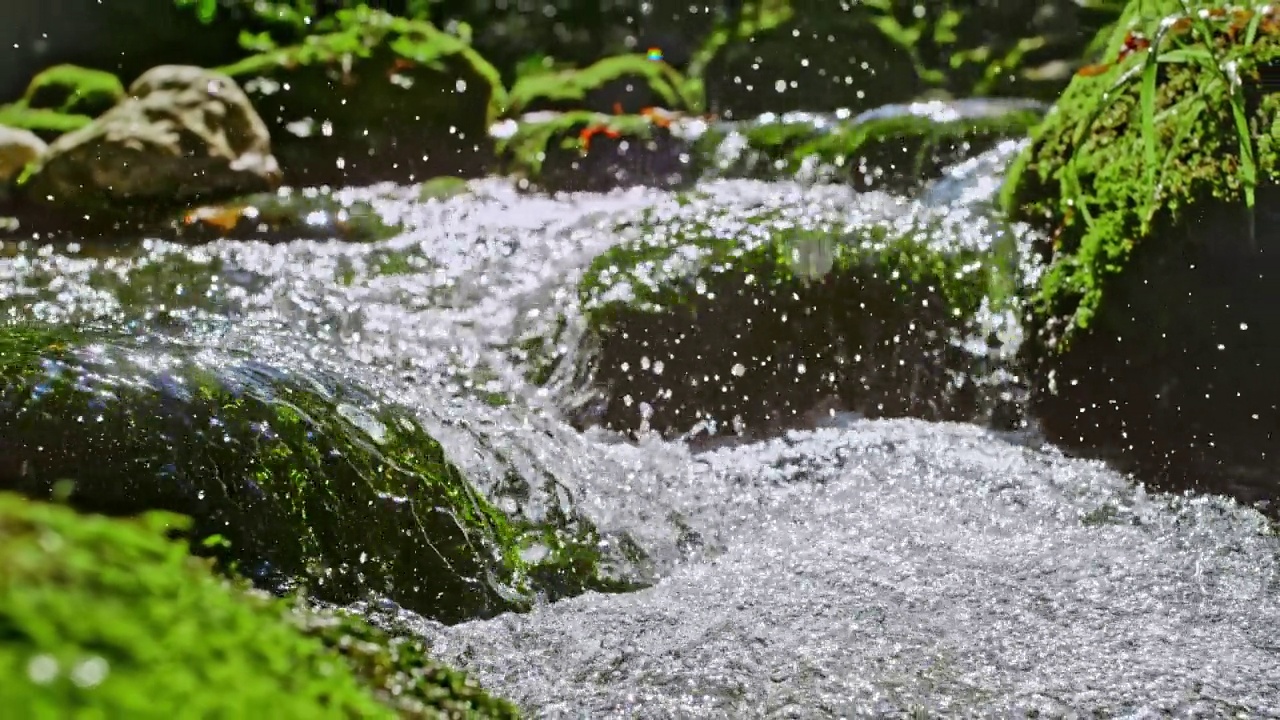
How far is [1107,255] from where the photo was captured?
130 inches

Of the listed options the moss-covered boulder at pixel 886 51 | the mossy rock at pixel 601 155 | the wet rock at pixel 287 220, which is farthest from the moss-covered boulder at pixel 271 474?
the moss-covered boulder at pixel 886 51

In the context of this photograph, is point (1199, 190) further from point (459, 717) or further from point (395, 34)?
point (395, 34)

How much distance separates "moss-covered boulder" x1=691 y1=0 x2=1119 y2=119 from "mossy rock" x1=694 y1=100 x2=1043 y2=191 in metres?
2.04

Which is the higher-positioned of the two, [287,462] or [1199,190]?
[1199,190]

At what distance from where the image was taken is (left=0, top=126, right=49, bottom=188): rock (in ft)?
20.9

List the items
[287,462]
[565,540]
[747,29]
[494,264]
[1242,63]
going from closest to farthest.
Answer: [287,462]
[565,540]
[1242,63]
[494,264]
[747,29]

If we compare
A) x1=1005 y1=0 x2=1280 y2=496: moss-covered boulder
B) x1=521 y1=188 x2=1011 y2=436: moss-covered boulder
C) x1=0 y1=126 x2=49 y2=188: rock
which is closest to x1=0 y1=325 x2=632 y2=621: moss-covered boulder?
x1=521 y1=188 x2=1011 y2=436: moss-covered boulder

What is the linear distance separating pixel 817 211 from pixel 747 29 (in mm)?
5180

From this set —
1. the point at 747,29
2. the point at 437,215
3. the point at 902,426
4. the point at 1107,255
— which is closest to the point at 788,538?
the point at 902,426

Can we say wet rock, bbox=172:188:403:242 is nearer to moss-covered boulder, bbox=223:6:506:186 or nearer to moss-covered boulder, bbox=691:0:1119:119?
moss-covered boulder, bbox=223:6:506:186

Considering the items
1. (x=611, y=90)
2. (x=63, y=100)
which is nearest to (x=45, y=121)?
(x=63, y=100)

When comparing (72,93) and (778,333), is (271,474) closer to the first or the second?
(778,333)

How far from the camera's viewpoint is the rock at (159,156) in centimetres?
609

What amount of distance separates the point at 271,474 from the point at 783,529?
1465 mm
